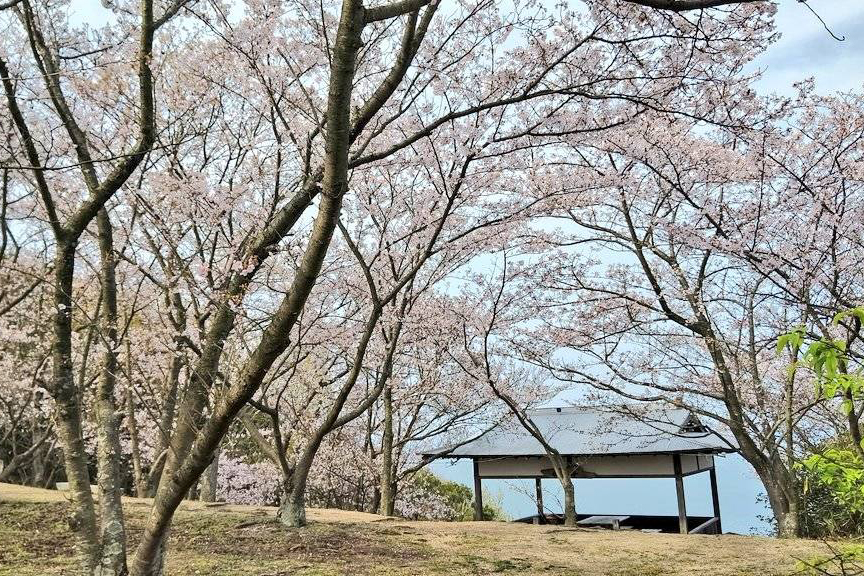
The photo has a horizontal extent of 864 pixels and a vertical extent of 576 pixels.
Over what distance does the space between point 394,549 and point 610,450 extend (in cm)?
640

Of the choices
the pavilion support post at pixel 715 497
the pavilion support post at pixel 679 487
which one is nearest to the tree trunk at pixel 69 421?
the pavilion support post at pixel 679 487

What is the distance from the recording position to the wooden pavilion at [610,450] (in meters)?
Result: 10.9

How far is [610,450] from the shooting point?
11320 mm

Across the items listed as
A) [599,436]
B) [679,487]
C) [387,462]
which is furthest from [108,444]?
[679,487]

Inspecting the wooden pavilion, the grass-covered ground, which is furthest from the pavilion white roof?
the grass-covered ground

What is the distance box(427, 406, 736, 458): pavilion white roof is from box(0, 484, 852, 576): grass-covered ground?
10.7ft

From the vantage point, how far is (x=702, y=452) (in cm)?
1068

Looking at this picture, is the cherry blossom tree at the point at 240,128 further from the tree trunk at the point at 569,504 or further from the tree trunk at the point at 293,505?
the tree trunk at the point at 569,504

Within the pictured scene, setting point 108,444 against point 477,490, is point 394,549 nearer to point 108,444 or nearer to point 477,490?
point 108,444

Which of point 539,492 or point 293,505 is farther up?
point 293,505

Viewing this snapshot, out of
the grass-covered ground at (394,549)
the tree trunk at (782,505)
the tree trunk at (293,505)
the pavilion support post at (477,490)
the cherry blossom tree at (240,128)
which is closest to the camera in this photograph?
the cherry blossom tree at (240,128)

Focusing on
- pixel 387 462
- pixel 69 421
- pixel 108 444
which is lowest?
pixel 387 462

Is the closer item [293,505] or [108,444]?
[108,444]

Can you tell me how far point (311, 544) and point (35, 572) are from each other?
2301 mm
